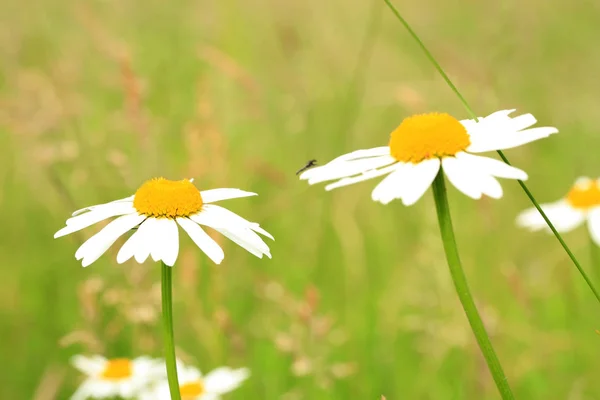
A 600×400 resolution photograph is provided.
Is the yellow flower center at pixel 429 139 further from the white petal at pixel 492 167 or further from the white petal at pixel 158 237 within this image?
the white petal at pixel 158 237

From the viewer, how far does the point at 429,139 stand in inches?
37.4

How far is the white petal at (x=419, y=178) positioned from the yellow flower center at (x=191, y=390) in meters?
1.04

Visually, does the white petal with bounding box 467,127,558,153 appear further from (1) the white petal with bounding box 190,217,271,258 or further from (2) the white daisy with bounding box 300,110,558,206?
(1) the white petal with bounding box 190,217,271,258

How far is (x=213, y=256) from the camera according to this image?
945 millimetres

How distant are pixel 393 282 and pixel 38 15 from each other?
3087mm

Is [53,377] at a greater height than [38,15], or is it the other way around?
[38,15]

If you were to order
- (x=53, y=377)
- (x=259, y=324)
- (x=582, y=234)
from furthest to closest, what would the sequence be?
(x=582, y=234)
(x=259, y=324)
(x=53, y=377)

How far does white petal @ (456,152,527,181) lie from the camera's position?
0.82 meters

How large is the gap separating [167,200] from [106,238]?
3.7 inches

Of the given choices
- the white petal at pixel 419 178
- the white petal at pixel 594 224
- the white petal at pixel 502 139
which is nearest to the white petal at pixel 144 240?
the white petal at pixel 419 178

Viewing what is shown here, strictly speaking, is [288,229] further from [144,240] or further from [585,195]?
[144,240]

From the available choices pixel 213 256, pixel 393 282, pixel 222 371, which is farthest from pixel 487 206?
pixel 213 256

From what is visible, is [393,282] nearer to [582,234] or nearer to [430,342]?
[430,342]

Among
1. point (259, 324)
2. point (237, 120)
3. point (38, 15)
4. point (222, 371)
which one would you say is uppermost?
point (38, 15)
